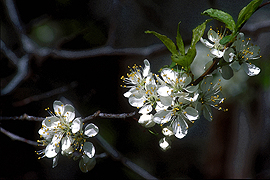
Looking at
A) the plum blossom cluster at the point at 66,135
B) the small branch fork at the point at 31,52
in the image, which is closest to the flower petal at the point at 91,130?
the plum blossom cluster at the point at 66,135

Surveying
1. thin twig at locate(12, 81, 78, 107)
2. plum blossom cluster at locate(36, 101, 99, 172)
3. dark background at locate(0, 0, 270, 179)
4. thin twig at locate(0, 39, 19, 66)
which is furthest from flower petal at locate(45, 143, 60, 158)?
thin twig at locate(0, 39, 19, 66)

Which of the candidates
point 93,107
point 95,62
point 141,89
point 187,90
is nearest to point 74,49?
point 95,62

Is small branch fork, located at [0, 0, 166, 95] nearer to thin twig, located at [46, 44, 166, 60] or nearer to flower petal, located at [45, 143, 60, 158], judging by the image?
thin twig, located at [46, 44, 166, 60]

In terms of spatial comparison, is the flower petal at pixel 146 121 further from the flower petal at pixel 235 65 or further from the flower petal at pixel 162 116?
the flower petal at pixel 235 65

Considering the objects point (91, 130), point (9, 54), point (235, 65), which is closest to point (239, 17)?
point (235, 65)

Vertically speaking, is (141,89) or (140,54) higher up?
(140,54)

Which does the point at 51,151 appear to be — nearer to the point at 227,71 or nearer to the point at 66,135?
the point at 66,135

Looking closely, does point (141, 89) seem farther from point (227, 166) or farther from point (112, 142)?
point (227, 166)
